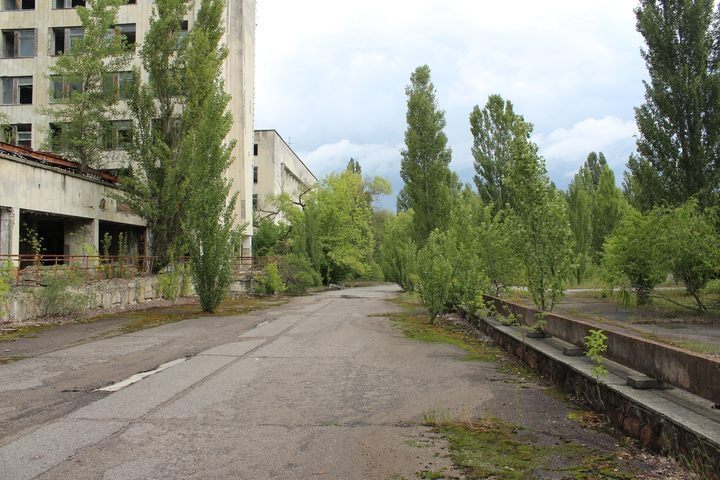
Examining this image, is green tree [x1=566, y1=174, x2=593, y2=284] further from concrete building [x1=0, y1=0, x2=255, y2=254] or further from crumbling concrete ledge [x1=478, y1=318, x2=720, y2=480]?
crumbling concrete ledge [x1=478, y1=318, x2=720, y2=480]

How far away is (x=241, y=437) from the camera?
536 centimetres

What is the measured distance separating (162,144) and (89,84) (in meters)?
7.99

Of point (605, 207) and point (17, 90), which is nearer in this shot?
point (17, 90)

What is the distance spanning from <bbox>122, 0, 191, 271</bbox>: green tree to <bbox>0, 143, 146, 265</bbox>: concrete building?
88.9 inches

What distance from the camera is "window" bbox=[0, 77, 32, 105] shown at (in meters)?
38.5

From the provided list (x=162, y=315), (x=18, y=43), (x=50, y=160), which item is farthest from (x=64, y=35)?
(x=162, y=315)

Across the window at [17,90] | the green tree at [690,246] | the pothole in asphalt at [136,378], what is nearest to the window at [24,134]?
the window at [17,90]

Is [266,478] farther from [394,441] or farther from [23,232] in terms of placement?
[23,232]

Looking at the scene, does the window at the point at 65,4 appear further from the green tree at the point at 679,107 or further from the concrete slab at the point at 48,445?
the concrete slab at the point at 48,445

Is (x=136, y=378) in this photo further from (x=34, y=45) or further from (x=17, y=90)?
(x=34, y=45)

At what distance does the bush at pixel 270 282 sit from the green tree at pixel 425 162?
942 centimetres

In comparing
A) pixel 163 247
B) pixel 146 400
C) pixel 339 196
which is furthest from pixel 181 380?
pixel 339 196

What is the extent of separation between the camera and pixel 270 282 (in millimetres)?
33438

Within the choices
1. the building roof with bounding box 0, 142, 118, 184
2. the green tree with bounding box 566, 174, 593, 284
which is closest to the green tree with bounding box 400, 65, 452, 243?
the green tree with bounding box 566, 174, 593, 284
